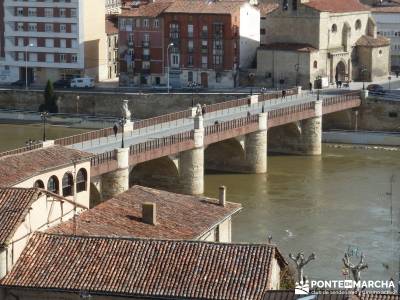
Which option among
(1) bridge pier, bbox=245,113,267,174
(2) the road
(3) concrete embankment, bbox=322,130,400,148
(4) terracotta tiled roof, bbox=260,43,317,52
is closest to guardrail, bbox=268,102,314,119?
(2) the road

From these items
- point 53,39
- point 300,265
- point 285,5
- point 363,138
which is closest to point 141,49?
point 53,39

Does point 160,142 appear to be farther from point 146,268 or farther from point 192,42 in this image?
point 192,42

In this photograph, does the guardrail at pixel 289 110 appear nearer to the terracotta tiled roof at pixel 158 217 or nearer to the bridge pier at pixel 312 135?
the bridge pier at pixel 312 135

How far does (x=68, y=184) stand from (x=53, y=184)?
1875 mm

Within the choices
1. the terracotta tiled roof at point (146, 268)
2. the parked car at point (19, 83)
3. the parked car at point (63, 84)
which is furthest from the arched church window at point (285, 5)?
the terracotta tiled roof at point (146, 268)

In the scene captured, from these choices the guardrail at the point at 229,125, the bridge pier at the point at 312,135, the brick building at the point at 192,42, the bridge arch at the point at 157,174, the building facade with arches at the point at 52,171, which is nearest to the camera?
the building facade with arches at the point at 52,171

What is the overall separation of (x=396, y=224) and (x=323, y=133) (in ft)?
94.1

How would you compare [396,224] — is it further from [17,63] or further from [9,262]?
[17,63]

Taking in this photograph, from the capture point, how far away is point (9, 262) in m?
32.1

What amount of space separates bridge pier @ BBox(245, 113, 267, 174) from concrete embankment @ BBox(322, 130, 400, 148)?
11.8 metres

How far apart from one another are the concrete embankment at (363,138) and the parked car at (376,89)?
5.99 m

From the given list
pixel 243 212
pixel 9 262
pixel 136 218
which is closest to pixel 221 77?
pixel 243 212

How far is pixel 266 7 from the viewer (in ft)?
340

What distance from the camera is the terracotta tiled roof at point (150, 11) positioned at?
325 feet
